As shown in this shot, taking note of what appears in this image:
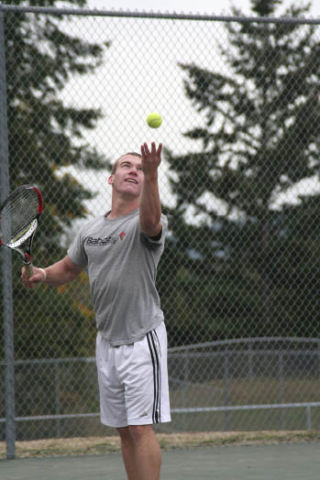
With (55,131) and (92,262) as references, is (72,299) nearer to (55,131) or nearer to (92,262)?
(55,131)

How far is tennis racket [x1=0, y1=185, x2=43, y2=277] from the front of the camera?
327 cm

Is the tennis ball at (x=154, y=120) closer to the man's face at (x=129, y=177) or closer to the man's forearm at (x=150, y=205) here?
the man's face at (x=129, y=177)

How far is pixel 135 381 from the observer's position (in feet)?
8.95

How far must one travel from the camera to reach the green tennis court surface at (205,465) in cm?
393

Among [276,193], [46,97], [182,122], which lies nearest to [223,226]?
[276,193]

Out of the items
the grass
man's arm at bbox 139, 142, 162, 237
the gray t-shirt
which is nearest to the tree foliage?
the grass

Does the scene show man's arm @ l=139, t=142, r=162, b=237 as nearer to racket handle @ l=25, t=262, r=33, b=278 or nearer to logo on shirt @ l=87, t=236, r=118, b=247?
logo on shirt @ l=87, t=236, r=118, b=247

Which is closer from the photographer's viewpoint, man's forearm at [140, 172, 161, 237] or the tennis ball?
man's forearm at [140, 172, 161, 237]

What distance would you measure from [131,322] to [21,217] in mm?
892

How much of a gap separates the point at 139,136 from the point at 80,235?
2175 millimetres

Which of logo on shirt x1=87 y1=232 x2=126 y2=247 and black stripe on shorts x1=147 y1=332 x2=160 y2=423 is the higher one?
logo on shirt x1=87 y1=232 x2=126 y2=247

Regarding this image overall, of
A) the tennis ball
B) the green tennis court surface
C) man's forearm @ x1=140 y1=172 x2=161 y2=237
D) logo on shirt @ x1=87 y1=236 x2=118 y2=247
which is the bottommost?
the green tennis court surface

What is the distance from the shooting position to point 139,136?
5.12m

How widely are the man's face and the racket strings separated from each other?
517mm
